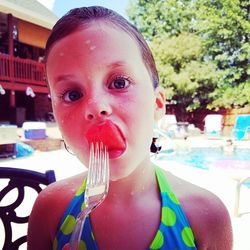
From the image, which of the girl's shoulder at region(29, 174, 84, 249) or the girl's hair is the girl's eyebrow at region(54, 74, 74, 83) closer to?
the girl's hair

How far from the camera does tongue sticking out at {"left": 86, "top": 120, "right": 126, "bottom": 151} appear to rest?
70cm

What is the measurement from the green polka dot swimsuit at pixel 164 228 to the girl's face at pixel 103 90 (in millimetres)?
189

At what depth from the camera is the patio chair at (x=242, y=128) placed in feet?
41.2

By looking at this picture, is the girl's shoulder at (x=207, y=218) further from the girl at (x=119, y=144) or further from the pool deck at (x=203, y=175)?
the pool deck at (x=203, y=175)

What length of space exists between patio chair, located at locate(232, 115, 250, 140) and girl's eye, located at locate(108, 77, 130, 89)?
41.4 ft

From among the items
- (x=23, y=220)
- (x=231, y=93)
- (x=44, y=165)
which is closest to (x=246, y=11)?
(x=231, y=93)

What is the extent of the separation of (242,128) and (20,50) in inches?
405

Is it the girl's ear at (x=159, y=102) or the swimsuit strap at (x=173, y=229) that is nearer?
the swimsuit strap at (x=173, y=229)

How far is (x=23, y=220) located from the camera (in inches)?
60.9

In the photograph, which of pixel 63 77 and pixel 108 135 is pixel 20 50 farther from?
pixel 108 135

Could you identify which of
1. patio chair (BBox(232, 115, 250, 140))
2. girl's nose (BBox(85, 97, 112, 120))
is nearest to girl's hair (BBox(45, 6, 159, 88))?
girl's nose (BBox(85, 97, 112, 120))

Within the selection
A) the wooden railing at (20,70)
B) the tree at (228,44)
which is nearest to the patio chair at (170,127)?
the tree at (228,44)

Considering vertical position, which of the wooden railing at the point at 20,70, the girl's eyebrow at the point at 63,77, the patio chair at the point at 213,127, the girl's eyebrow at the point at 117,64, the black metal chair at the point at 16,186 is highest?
the wooden railing at the point at 20,70

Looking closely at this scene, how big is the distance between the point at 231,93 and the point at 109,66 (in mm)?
17092
